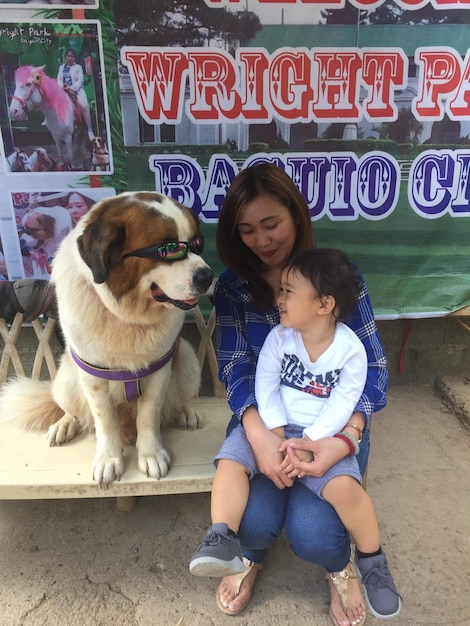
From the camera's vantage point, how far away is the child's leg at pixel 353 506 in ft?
5.21

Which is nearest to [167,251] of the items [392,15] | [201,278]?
[201,278]

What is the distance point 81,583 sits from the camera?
2.03 m

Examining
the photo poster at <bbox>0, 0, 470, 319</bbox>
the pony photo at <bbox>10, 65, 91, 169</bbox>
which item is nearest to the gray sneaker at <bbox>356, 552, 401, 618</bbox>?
the photo poster at <bbox>0, 0, 470, 319</bbox>

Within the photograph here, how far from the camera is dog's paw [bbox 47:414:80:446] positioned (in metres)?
2.21

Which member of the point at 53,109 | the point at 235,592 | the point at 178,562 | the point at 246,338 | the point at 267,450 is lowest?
the point at 178,562

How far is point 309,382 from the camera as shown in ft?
5.72

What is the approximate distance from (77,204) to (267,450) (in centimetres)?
187

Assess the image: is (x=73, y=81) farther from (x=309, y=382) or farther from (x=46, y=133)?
(x=309, y=382)

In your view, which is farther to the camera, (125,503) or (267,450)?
(125,503)

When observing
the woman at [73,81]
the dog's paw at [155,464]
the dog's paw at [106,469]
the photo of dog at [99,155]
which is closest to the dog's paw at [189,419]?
the dog's paw at [155,464]

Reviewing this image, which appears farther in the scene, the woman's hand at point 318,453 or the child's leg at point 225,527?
the woman's hand at point 318,453

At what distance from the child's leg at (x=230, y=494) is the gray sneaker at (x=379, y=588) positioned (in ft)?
1.57

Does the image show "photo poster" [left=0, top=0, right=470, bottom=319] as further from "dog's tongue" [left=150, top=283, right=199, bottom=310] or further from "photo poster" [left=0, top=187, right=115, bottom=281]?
"dog's tongue" [left=150, top=283, right=199, bottom=310]

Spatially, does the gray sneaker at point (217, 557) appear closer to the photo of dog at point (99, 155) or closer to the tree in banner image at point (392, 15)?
the photo of dog at point (99, 155)
